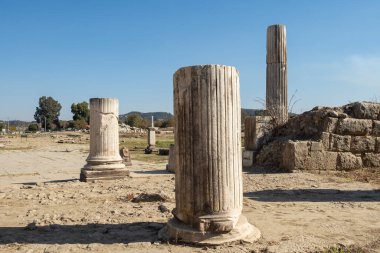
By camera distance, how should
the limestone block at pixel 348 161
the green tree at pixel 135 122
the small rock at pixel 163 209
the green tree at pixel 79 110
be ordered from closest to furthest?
1. the small rock at pixel 163 209
2. the limestone block at pixel 348 161
3. the green tree at pixel 135 122
4. the green tree at pixel 79 110

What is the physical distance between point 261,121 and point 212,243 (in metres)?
9.19

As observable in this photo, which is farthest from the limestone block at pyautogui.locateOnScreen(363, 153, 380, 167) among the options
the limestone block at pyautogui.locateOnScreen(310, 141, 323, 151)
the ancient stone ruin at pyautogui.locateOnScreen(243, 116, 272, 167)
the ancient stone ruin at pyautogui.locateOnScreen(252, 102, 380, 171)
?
the ancient stone ruin at pyautogui.locateOnScreen(243, 116, 272, 167)

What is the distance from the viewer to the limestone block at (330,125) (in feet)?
36.1

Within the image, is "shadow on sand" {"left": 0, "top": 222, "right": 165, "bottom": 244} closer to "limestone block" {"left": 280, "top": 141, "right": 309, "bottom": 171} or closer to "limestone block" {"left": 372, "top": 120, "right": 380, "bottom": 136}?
"limestone block" {"left": 280, "top": 141, "right": 309, "bottom": 171}

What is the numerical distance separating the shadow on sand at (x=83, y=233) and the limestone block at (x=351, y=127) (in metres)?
8.03

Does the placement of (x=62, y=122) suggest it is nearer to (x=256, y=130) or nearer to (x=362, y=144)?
(x=256, y=130)

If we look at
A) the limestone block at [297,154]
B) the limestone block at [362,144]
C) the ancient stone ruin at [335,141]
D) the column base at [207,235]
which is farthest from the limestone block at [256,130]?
the column base at [207,235]

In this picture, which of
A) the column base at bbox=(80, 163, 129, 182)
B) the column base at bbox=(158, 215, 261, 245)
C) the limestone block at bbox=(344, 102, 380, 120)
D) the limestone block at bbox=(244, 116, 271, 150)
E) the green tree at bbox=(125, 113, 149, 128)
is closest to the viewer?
the column base at bbox=(158, 215, 261, 245)

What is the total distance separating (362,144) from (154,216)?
8171 mm

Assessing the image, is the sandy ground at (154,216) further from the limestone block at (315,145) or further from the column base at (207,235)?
the limestone block at (315,145)

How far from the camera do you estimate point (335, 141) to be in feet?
35.9

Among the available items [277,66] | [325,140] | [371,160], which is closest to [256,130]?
[325,140]

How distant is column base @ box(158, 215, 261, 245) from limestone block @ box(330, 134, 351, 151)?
295 inches

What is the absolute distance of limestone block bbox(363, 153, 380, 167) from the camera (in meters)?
11.2
